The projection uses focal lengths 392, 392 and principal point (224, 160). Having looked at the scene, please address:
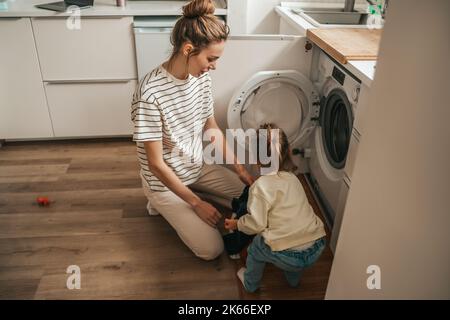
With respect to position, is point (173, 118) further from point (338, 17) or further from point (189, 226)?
point (338, 17)

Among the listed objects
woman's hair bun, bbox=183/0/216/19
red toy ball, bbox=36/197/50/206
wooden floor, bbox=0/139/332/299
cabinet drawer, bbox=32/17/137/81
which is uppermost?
woman's hair bun, bbox=183/0/216/19

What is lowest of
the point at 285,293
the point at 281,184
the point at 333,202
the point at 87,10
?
the point at 285,293

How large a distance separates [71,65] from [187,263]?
1.45 m

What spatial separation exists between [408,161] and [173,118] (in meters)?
1.00

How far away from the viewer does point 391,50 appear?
0.80 meters

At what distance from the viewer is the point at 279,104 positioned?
204cm

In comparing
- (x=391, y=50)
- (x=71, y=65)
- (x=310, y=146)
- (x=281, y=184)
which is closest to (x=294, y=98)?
(x=310, y=146)

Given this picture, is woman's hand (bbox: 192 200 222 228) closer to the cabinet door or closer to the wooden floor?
the wooden floor

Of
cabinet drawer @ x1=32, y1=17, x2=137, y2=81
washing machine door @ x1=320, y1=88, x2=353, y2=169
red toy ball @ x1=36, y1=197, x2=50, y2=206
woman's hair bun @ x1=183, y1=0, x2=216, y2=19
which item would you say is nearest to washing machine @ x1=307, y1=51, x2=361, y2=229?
washing machine door @ x1=320, y1=88, x2=353, y2=169

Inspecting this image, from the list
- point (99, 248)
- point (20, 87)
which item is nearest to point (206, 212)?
point (99, 248)

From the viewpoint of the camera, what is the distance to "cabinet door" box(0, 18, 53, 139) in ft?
7.45

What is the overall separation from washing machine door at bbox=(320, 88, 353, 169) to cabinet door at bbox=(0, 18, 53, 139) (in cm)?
172

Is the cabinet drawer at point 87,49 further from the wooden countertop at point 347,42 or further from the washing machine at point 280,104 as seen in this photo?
the wooden countertop at point 347,42
